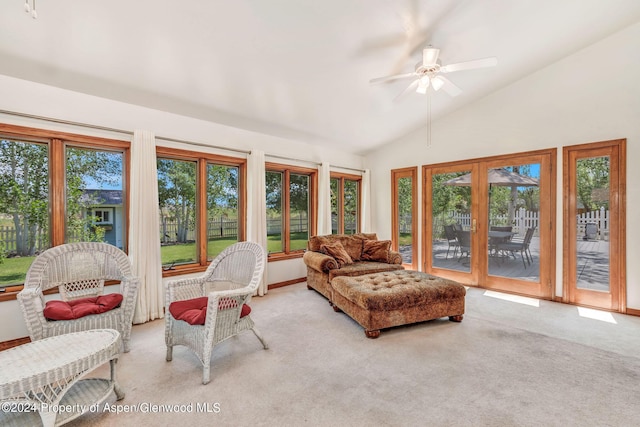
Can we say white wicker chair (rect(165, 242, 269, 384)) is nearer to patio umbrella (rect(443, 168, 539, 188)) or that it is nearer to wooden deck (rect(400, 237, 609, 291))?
wooden deck (rect(400, 237, 609, 291))

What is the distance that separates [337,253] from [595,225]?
3495mm

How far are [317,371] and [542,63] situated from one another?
5005mm

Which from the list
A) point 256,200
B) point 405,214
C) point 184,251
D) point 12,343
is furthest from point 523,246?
point 12,343

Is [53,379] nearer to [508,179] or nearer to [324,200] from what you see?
[324,200]


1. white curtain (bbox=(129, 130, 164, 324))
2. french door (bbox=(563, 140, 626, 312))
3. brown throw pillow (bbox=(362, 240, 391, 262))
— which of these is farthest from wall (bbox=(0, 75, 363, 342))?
french door (bbox=(563, 140, 626, 312))

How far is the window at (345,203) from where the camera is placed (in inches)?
235

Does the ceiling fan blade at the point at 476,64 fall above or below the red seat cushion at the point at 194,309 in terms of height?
above

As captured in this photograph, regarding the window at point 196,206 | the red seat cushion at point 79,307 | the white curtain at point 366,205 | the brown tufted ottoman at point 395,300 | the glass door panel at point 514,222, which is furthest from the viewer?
the white curtain at point 366,205

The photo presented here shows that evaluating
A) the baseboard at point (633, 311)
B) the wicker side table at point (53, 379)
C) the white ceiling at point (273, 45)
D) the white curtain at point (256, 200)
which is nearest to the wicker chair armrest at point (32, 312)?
the wicker side table at point (53, 379)

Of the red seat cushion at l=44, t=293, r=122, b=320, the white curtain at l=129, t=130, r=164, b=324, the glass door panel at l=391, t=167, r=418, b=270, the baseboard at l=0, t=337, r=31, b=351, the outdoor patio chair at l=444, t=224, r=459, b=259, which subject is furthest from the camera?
the glass door panel at l=391, t=167, r=418, b=270

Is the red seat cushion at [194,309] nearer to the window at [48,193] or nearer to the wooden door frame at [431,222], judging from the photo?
the window at [48,193]

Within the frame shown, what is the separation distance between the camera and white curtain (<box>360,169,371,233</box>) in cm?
616

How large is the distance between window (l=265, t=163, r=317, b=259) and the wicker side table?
3.02m

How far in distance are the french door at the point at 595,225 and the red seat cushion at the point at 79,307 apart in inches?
217
